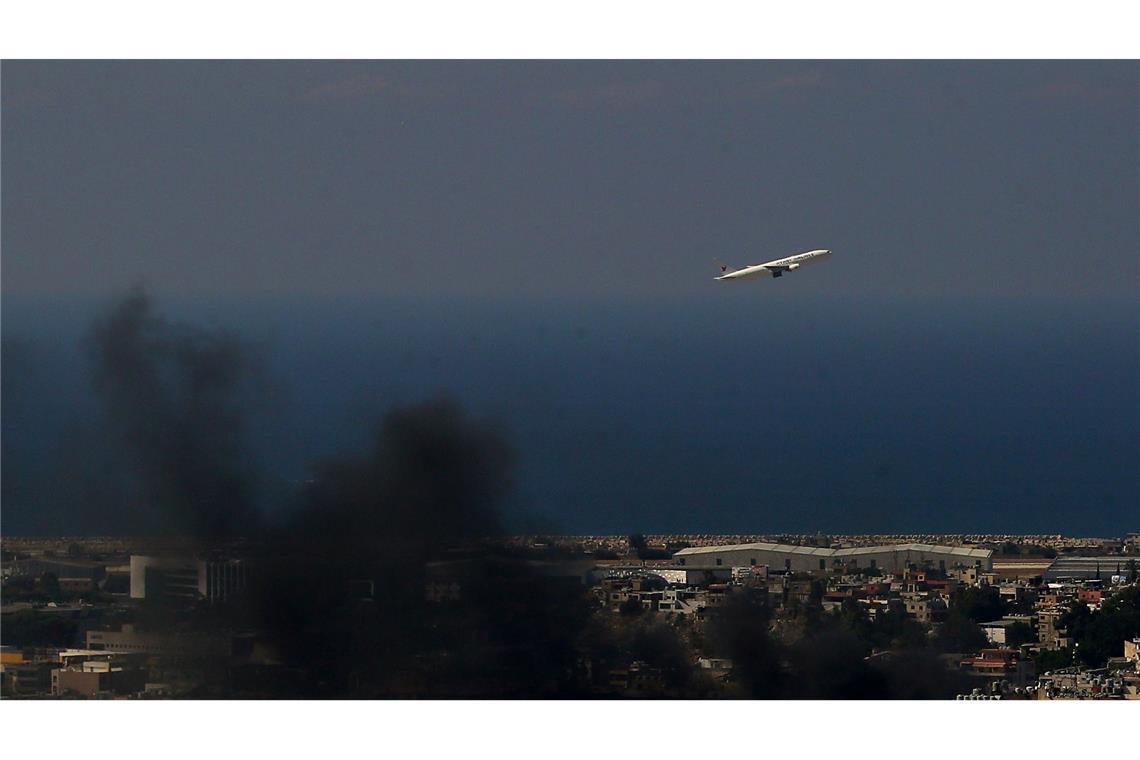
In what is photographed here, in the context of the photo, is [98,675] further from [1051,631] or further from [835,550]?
[835,550]

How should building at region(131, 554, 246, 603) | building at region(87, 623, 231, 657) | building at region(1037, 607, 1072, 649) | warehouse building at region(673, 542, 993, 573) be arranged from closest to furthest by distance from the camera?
building at region(87, 623, 231, 657)
building at region(131, 554, 246, 603)
building at region(1037, 607, 1072, 649)
warehouse building at region(673, 542, 993, 573)

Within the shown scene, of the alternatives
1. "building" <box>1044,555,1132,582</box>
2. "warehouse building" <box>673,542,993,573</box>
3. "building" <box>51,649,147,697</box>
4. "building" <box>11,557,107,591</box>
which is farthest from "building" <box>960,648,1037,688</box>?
"building" <box>11,557,107,591</box>

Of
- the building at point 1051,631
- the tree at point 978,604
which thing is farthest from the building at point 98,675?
the building at point 1051,631

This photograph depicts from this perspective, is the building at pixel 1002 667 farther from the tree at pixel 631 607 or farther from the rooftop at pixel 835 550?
the rooftop at pixel 835 550

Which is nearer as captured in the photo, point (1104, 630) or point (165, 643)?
point (165, 643)

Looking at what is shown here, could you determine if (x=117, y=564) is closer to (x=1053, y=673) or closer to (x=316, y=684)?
(x=316, y=684)

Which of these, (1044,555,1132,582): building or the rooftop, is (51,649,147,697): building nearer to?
the rooftop

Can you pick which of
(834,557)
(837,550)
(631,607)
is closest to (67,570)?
(631,607)

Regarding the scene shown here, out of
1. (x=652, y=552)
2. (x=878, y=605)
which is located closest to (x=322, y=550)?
(x=878, y=605)
